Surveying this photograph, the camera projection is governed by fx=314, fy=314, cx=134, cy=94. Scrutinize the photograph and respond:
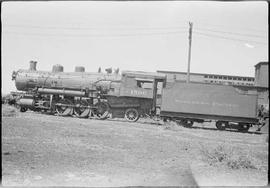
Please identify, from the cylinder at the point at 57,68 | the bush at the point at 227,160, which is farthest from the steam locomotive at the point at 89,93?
the bush at the point at 227,160

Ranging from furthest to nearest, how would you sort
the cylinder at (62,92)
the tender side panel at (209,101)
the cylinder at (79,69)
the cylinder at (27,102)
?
the cylinder at (79,69), the cylinder at (27,102), the cylinder at (62,92), the tender side panel at (209,101)

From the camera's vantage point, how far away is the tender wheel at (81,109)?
19.0 metres

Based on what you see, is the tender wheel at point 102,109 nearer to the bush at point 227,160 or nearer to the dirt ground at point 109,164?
the dirt ground at point 109,164

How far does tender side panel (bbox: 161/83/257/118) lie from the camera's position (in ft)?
56.0


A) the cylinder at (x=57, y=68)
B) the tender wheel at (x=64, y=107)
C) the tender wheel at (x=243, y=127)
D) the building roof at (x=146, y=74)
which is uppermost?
the cylinder at (x=57, y=68)

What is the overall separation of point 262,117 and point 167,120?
5565 millimetres

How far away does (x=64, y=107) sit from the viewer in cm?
1941

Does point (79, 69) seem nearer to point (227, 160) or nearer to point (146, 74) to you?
point (146, 74)

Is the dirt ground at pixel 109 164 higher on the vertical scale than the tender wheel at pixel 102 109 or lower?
lower

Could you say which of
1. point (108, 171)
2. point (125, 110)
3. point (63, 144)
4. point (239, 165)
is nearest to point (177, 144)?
point (239, 165)

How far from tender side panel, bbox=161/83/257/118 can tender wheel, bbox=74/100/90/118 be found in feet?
15.7

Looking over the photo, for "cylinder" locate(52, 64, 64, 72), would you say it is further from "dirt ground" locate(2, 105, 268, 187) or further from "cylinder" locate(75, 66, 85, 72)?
"dirt ground" locate(2, 105, 268, 187)

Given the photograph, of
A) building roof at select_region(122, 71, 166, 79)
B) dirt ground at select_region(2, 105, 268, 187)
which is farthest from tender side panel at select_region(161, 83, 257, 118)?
dirt ground at select_region(2, 105, 268, 187)

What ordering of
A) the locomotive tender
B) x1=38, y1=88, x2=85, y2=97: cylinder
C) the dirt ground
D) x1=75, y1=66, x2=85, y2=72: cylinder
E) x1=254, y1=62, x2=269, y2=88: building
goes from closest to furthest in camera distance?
1. the dirt ground
2. the locomotive tender
3. x1=38, y1=88, x2=85, y2=97: cylinder
4. x1=75, y1=66, x2=85, y2=72: cylinder
5. x1=254, y1=62, x2=269, y2=88: building
